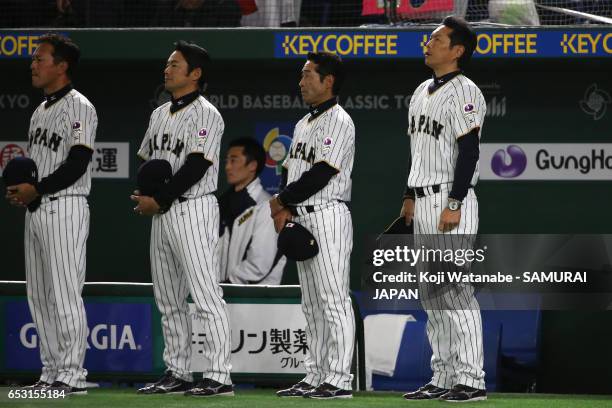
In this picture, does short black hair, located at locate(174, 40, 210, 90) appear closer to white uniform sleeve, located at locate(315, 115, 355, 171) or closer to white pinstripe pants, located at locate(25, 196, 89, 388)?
white uniform sleeve, located at locate(315, 115, 355, 171)

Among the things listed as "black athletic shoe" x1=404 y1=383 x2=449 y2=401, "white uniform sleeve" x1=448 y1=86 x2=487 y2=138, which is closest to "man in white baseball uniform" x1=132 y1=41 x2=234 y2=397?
"black athletic shoe" x1=404 y1=383 x2=449 y2=401

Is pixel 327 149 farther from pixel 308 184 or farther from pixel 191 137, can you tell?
pixel 191 137

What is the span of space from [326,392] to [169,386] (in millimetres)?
748

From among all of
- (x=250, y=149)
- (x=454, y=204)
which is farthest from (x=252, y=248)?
(x=454, y=204)

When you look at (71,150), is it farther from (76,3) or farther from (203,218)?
(76,3)

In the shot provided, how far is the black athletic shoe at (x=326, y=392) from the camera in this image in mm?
5027

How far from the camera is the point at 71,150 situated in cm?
525

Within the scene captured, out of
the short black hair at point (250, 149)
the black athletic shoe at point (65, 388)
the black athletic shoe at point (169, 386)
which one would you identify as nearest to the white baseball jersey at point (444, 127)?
the black athletic shoe at point (169, 386)

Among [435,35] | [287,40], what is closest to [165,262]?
[435,35]

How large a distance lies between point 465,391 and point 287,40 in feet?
10.0

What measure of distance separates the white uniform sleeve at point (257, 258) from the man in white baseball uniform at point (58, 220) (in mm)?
1530

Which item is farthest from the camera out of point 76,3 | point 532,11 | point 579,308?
point 76,3

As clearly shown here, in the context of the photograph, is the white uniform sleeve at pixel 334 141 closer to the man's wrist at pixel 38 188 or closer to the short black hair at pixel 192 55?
the short black hair at pixel 192 55

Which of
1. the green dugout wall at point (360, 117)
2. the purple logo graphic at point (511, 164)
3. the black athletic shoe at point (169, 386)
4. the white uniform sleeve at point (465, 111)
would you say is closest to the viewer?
the white uniform sleeve at point (465, 111)
